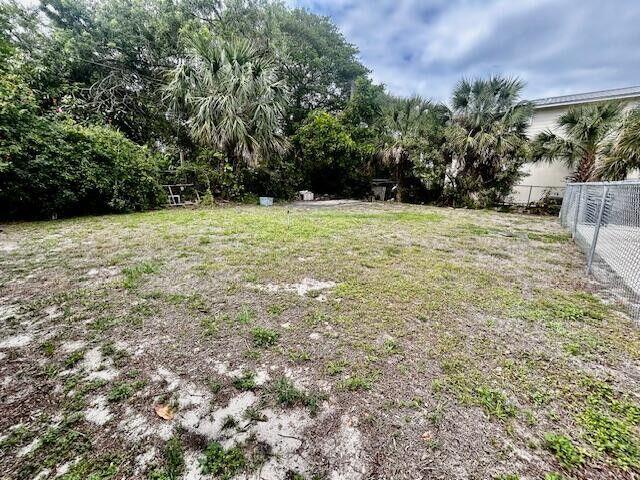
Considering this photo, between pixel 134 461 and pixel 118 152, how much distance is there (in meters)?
7.84

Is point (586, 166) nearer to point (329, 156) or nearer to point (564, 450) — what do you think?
point (329, 156)

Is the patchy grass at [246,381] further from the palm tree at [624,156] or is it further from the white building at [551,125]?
the white building at [551,125]

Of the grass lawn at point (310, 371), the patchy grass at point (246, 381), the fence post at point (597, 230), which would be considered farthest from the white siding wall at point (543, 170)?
the patchy grass at point (246, 381)

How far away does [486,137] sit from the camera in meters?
8.99

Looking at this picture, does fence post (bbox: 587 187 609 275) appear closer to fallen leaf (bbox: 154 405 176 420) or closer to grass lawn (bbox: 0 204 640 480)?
grass lawn (bbox: 0 204 640 480)

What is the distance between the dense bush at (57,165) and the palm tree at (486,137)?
9.86 metres

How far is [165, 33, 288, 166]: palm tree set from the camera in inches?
325

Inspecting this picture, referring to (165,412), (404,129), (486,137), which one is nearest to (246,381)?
(165,412)

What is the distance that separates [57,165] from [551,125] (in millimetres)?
15669

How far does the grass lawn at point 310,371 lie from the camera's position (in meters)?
1.18

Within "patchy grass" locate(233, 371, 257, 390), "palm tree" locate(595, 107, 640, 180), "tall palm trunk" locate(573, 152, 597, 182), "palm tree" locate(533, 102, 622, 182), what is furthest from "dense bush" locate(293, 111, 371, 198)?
"patchy grass" locate(233, 371, 257, 390)

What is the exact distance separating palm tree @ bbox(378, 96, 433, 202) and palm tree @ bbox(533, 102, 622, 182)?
11.7 feet

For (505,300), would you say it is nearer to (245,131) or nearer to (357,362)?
(357,362)

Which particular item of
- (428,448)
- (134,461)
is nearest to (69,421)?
(134,461)
